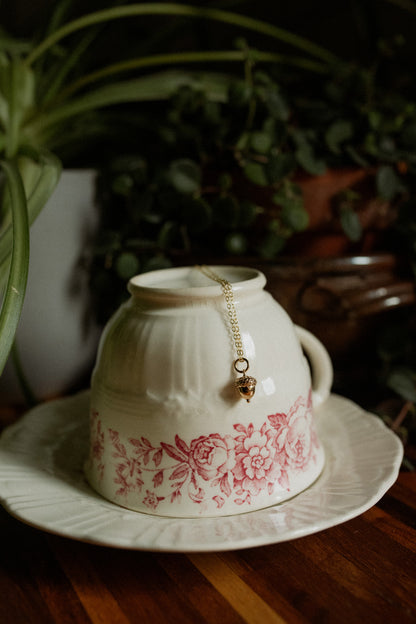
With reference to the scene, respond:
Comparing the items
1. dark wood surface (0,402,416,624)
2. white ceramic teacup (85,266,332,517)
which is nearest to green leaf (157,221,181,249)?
white ceramic teacup (85,266,332,517)

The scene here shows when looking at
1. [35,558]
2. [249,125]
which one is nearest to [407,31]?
[249,125]

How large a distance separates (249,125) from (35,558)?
49 centimetres

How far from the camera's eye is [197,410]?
0.43 m

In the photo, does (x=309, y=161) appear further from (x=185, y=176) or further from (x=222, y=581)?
(x=222, y=581)

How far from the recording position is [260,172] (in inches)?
24.9

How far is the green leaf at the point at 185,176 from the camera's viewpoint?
650 mm

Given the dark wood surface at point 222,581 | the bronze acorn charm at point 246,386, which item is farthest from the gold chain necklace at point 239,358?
the dark wood surface at point 222,581

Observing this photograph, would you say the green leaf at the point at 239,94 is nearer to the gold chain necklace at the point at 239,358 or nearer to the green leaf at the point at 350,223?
the green leaf at the point at 350,223

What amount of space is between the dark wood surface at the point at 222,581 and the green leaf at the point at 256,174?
355 millimetres

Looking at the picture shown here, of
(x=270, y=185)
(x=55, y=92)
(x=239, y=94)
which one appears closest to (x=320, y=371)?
(x=270, y=185)

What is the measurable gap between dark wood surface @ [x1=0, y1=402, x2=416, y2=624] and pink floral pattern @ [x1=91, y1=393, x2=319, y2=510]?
0.14 feet

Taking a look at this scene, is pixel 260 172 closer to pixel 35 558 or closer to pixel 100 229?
pixel 100 229

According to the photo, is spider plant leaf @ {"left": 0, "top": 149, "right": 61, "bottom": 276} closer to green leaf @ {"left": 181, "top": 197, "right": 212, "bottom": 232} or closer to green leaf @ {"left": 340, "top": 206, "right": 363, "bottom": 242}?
green leaf @ {"left": 181, "top": 197, "right": 212, "bottom": 232}

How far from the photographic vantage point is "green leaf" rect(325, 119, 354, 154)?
65 centimetres
